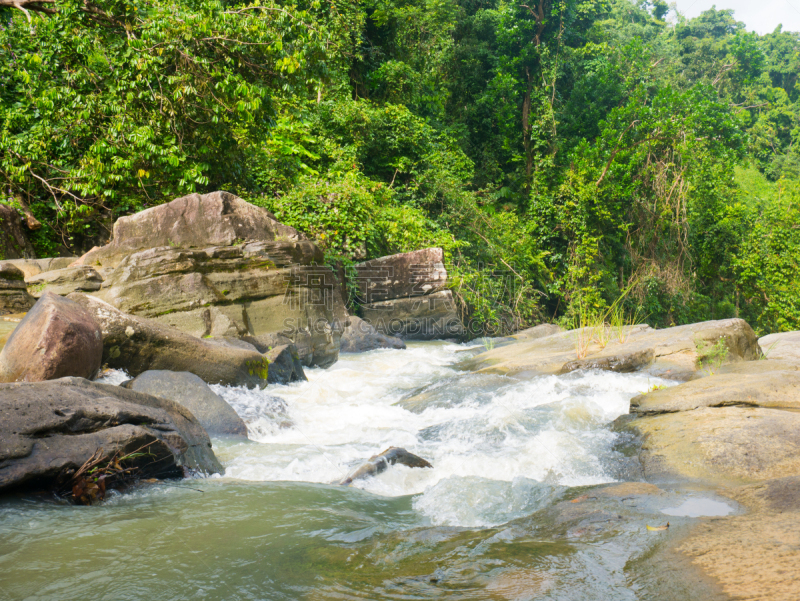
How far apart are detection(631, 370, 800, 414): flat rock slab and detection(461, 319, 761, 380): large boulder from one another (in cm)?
117

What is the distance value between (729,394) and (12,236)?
10832mm

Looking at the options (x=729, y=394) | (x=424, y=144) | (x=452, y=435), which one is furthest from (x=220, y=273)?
(x=424, y=144)

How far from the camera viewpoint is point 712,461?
145 inches

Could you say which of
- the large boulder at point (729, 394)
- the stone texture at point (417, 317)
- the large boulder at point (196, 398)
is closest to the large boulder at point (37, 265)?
the large boulder at point (196, 398)

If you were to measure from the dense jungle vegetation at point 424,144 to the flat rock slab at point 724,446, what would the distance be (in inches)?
314

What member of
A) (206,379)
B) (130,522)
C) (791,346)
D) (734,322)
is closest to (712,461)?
(130,522)

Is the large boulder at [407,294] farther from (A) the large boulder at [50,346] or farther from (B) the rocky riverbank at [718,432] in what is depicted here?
(A) the large boulder at [50,346]

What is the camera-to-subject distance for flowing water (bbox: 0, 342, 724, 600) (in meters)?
2.13

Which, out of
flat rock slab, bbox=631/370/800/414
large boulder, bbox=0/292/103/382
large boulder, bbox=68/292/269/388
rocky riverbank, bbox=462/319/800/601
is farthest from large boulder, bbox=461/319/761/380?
large boulder, bbox=0/292/103/382

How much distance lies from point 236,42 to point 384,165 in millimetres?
6198

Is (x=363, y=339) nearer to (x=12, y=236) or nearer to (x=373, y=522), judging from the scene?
(x=12, y=236)

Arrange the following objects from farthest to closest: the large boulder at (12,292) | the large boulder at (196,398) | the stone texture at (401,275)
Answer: the stone texture at (401,275) → the large boulder at (12,292) → the large boulder at (196,398)

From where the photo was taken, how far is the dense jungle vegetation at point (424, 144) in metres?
9.32

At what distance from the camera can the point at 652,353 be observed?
22.4 ft
